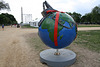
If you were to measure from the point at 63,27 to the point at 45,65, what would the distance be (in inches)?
71.3

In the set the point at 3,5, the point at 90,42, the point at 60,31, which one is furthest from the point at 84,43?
the point at 3,5

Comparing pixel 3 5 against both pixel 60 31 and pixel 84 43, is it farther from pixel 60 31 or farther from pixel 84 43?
pixel 60 31

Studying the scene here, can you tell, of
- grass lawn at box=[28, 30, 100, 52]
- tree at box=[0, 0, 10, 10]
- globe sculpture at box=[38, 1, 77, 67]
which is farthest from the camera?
tree at box=[0, 0, 10, 10]

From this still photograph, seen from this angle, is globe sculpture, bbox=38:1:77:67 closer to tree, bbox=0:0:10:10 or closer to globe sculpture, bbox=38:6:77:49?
globe sculpture, bbox=38:6:77:49

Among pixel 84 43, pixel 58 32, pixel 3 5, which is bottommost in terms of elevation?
pixel 84 43

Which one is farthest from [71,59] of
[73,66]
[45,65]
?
[45,65]

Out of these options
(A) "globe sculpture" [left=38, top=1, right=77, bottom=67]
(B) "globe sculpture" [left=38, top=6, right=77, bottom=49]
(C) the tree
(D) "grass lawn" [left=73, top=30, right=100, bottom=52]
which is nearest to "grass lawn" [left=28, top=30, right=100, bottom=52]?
(D) "grass lawn" [left=73, top=30, right=100, bottom=52]

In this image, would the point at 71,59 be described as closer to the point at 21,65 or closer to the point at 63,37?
the point at 63,37

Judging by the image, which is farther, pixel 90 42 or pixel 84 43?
pixel 90 42

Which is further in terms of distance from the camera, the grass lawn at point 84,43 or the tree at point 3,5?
the tree at point 3,5

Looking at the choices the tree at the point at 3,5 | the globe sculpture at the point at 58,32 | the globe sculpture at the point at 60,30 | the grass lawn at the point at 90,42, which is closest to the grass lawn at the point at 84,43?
the grass lawn at the point at 90,42

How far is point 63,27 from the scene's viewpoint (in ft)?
12.1

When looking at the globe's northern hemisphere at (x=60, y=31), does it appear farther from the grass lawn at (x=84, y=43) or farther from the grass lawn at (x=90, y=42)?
the grass lawn at (x=90, y=42)

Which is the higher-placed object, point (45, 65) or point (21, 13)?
point (21, 13)
